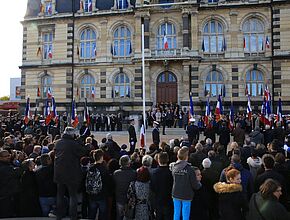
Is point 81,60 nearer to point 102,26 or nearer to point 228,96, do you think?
point 102,26

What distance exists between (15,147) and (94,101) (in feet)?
75.4

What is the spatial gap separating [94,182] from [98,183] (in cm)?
10

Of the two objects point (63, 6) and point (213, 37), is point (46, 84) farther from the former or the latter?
point (213, 37)

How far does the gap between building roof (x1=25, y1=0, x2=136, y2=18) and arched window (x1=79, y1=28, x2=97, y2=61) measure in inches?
103

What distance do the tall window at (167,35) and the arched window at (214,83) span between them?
4.43m

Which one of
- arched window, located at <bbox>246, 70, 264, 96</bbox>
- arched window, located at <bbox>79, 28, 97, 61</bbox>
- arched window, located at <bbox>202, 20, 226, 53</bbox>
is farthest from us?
arched window, located at <bbox>79, 28, 97, 61</bbox>

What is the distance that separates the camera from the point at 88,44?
114 ft

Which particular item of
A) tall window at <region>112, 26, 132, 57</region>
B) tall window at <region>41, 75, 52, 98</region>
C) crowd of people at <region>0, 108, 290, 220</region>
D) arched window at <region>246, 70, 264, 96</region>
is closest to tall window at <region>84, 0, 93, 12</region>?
tall window at <region>112, 26, 132, 57</region>

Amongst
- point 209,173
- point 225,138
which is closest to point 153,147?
point 209,173

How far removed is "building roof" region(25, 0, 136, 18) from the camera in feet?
113

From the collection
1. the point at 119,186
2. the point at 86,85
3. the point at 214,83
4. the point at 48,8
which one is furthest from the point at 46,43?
the point at 119,186

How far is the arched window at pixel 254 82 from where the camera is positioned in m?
30.8

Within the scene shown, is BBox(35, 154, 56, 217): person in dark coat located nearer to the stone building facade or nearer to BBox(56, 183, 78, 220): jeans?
BBox(56, 183, 78, 220): jeans

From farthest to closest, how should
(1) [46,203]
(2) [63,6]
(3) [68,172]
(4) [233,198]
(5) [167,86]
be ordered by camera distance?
1. (2) [63,6]
2. (5) [167,86]
3. (1) [46,203]
4. (3) [68,172]
5. (4) [233,198]
